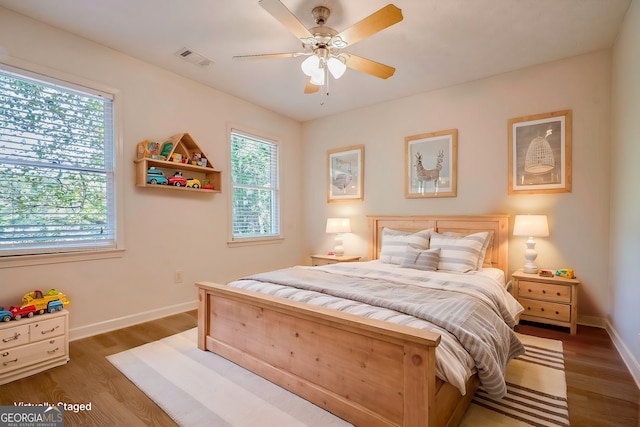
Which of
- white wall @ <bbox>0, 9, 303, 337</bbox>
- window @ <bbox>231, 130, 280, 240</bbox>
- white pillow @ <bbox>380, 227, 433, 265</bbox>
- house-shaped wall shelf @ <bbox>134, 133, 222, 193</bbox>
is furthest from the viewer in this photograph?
window @ <bbox>231, 130, 280, 240</bbox>

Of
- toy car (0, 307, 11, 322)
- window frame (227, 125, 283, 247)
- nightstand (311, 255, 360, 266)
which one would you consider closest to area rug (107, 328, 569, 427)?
toy car (0, 307, 11, 322)

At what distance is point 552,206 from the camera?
10.8ft

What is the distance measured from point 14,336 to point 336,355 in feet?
7.34

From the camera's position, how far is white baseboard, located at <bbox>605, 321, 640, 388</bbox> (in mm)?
2088

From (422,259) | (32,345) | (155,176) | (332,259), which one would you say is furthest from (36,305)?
(422,259)

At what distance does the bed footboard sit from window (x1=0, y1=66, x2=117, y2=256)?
1493mm

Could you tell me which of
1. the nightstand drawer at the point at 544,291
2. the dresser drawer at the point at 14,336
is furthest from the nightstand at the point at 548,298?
the dresser drawer at the point at 14,336

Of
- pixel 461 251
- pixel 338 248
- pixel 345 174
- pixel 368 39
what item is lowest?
pixel 338 248

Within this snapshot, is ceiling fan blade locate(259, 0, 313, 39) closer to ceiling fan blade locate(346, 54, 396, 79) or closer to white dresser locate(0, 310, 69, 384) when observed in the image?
ceiling fan blade locate(346, 54, 396, 79)

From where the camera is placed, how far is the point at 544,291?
3031mm

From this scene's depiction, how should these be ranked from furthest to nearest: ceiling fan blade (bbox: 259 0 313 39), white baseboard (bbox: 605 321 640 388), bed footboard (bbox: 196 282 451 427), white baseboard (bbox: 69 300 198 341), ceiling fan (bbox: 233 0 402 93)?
white baseboard (bbox: 69 300 198 341) < white baseboard (bbox: 605 321 640 388) < ceiling fan (bbox: 233 0 402 93) < ceiling fan blade (bbox: 259 0 313 39) < bed footboard (bbox: 196 282 451 427)

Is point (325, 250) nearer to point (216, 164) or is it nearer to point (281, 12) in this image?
point (216, 164)

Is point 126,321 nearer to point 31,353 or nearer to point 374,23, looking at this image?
point 31,353

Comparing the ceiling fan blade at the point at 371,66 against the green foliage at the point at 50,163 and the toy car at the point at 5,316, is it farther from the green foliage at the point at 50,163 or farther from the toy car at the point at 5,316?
the toy car at the point at 5,316
